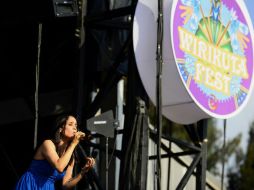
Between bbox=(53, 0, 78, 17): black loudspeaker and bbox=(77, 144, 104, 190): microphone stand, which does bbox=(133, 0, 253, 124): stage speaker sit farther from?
bbox=(77, 144, 104, 190): microphone stand

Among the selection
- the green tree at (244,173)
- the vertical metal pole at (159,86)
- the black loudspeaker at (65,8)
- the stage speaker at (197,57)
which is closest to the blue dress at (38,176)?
the vertical metal pole at (159,86)

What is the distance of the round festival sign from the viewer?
25.2 feet

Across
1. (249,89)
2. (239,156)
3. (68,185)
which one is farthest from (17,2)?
(239,156)

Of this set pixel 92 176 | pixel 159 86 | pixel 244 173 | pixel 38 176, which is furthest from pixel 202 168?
pixel 244 173

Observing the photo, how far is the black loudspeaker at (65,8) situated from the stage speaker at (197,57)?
901 millimetres

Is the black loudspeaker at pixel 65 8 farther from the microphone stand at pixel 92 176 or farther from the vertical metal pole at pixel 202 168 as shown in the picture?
the vertical metal pole at pixel 202 168

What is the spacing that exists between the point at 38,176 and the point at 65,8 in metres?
2.98

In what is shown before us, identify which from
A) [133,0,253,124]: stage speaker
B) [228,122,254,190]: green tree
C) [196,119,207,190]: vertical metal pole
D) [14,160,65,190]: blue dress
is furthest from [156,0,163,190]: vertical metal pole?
[228,122,254,190]: green tree

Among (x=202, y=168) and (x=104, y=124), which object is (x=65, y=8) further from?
(x=202, y=168)

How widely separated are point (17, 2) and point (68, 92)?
1.57 meters

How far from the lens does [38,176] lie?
221 inches

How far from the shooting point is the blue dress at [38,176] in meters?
5.57

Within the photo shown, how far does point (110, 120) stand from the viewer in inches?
274

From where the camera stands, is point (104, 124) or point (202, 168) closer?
point (104, 124)
